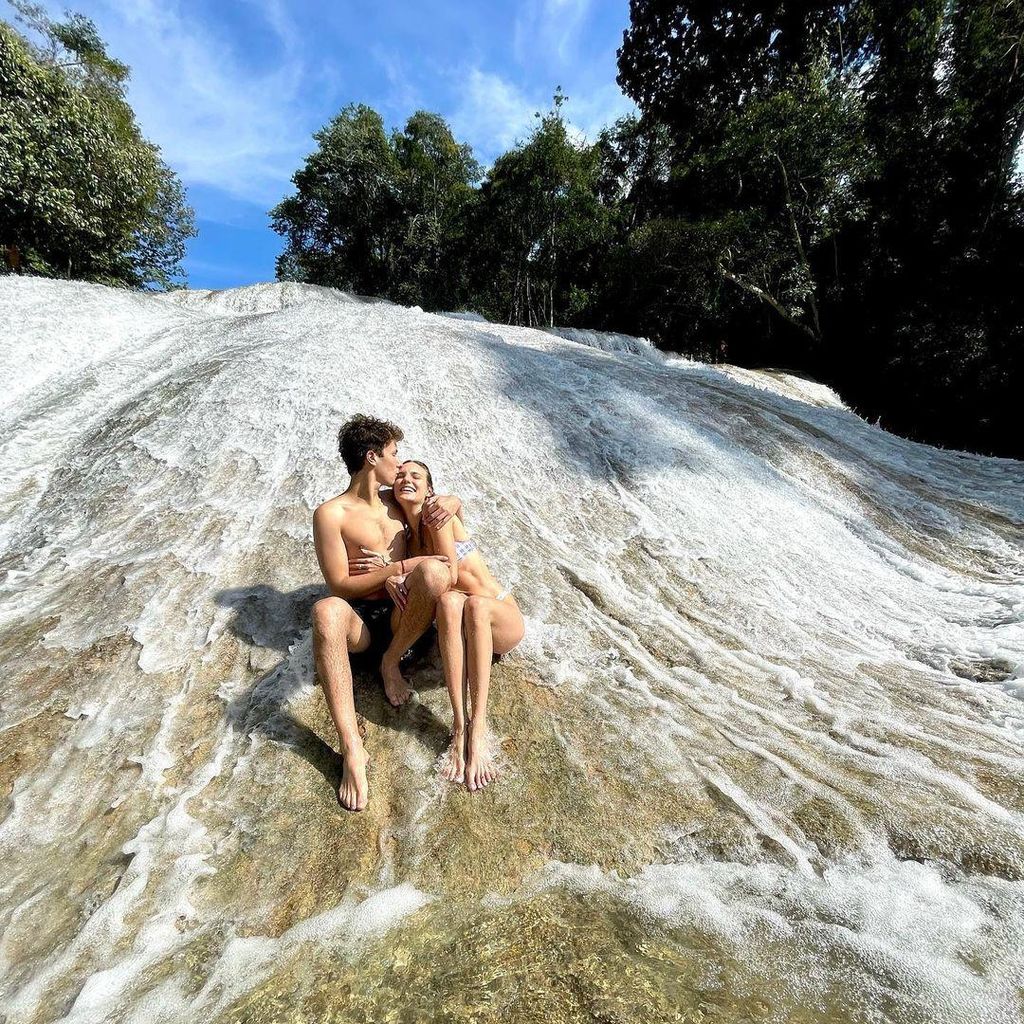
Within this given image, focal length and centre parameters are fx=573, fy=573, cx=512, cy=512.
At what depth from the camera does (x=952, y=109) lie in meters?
14.6

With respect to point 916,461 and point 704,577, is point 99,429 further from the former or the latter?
point 916,461

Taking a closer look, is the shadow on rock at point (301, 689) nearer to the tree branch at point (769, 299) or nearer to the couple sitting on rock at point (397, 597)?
the couple sitting on rock at point (397, 597)

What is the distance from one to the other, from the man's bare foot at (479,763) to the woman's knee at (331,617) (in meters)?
0.76

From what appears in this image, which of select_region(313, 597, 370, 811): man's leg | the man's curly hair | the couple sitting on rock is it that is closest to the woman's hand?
the couple sitting on rock

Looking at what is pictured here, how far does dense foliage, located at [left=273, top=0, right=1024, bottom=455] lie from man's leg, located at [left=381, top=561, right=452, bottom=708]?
16.9m

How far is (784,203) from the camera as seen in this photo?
16859mm

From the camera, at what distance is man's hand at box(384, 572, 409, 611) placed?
2768mm

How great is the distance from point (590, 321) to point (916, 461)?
65.2 ft

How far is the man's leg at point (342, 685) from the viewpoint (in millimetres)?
2443

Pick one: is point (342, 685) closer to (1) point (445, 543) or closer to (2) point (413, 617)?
(2) point (413, 617)

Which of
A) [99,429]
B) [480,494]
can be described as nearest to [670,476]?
[480,494]

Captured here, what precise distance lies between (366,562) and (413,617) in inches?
17.1

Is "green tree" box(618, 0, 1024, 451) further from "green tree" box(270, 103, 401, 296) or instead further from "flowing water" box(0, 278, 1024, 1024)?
"green tree" box(270, 103, 401, 296)

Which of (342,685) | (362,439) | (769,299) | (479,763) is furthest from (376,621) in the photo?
(769,299)
